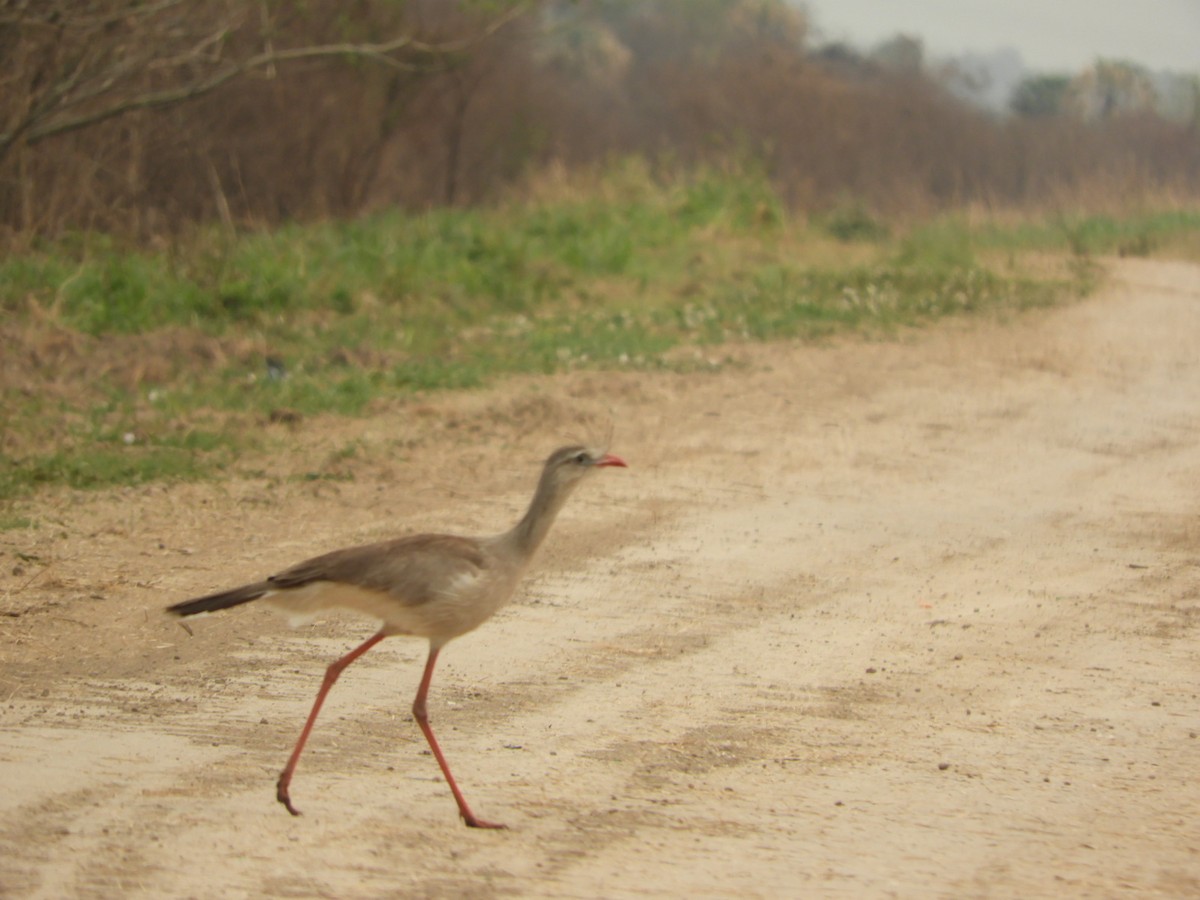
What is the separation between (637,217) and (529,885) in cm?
1325

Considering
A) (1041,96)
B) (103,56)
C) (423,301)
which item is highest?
(1041,96)

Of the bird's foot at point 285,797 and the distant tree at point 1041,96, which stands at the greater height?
the distant tree at point 1041,96

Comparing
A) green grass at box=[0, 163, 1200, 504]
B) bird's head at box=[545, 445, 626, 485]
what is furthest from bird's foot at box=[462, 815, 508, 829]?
green grass at box=[0, 163, 1200, 504]

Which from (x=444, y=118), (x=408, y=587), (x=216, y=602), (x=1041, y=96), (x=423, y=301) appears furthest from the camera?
(x=1041, y=96)

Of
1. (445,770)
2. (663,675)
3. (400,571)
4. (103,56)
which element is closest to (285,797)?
(445,770)

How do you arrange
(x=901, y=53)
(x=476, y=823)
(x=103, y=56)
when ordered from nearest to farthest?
(x=476, y=823) → (x=103, y=56) → (x=901, y=53)

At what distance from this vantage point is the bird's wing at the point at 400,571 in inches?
156

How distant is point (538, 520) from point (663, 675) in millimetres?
1028

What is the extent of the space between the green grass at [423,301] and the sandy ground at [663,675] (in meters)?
0.76

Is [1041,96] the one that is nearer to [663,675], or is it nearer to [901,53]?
[901,53]

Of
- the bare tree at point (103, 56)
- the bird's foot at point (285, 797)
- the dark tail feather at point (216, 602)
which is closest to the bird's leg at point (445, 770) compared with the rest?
the bird's foot at point (285, 797)

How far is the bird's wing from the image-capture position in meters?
3.96

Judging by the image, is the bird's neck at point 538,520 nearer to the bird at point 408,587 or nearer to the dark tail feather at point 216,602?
the bird at point 408,587

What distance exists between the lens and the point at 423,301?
12.1 meters
